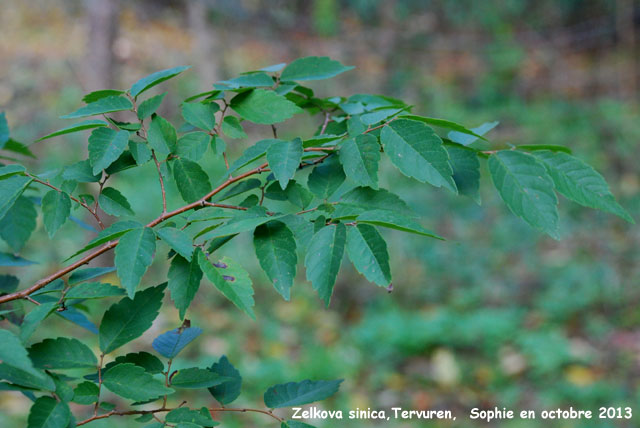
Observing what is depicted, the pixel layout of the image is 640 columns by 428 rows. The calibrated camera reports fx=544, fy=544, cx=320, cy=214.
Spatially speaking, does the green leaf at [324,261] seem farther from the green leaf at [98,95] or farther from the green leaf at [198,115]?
the green leaf at [98,95]

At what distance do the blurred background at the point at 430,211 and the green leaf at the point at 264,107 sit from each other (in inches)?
90.6

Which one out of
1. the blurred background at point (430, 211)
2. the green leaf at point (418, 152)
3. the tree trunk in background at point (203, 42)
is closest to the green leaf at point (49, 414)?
Result: the green leaf at point (418, 152)

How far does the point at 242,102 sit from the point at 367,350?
2875mm

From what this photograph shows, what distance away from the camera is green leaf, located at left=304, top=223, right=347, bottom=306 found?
76 cm

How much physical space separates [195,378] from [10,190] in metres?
0.40

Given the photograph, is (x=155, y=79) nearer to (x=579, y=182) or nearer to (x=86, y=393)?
(x=86, y=393)

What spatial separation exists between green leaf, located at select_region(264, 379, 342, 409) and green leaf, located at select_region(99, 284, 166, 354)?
0.24m

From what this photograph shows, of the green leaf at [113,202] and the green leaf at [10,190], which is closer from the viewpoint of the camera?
the green leaf at [10,190]

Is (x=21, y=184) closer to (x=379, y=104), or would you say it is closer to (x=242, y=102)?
(x=242, y=102)

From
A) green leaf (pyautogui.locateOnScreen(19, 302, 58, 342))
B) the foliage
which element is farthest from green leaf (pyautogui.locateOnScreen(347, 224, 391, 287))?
green leaf (pyautogui.locateOnScreen(19, 302, 58, 342))

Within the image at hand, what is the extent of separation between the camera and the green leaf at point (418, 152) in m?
0.80

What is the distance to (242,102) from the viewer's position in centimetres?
95

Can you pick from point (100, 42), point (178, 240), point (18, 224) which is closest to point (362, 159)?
point (178, 240)

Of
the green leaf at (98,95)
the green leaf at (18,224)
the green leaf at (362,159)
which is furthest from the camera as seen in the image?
the green leaf at (18,224)
